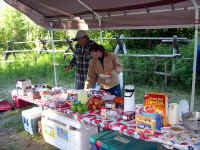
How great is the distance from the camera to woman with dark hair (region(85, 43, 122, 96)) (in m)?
2.85

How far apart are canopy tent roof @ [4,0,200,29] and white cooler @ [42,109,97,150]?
1702 mm

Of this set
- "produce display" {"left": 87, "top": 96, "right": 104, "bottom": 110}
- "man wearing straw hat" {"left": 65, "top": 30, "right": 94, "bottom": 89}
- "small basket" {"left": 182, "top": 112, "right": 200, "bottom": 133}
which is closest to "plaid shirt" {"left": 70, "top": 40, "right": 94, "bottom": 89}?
"man wearing straw hat" {"left": 65, "top": 30, "right": 94, "bottom": 89}

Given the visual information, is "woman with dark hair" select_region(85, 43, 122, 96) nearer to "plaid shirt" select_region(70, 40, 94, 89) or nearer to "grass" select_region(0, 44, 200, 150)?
"plaid shirt" select_region(70, 40, 94, 89)

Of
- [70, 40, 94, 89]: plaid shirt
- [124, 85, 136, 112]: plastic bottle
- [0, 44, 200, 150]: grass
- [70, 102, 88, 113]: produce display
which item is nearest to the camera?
[124, 85, 136, 112]: plastic bottle

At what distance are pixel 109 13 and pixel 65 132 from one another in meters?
1.92

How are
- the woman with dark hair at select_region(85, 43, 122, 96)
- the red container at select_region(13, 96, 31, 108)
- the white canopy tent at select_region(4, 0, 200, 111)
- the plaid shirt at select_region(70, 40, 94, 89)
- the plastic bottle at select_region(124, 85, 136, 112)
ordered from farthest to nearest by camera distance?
the red container at select_region(13, 96, 31, 108) < the plaid shirt at select_region(70, 40, 94, 89) < the woman with dark hair at select_region(85, 43, 122, 96) < the white canopy tent at select_region(4, 0, 200, 111) < the plastic bottle at select_region(124, 85, 136, 112)

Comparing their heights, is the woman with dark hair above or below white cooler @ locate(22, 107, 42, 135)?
above

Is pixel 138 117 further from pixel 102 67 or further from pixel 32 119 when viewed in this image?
pixel 32 119

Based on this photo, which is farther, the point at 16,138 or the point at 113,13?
the point at 16,138

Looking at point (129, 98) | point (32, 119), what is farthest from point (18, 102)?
point (129, 98)

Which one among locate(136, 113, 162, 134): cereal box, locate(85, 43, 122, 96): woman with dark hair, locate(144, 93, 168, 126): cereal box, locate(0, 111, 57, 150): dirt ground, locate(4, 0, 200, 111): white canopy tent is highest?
locate(4, 0, 200, 111): white canopy tent

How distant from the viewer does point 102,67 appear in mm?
2883

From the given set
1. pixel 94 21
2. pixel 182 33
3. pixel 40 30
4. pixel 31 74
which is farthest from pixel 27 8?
pixel 40 30

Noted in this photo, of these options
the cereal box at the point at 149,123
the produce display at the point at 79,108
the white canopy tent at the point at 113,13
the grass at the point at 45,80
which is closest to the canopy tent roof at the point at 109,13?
the white canopy tent at the point at 113,13
